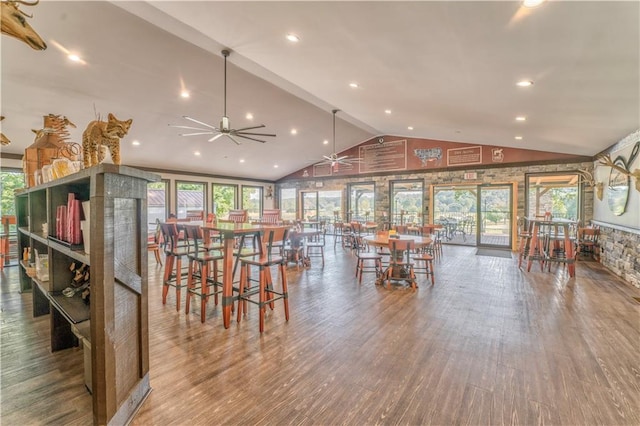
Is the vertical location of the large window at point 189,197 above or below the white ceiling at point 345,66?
below

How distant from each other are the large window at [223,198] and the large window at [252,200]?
0.46 meters

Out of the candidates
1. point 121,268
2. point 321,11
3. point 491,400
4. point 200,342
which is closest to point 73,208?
point 121,268

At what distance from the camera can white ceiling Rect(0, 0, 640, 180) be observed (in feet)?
7.55

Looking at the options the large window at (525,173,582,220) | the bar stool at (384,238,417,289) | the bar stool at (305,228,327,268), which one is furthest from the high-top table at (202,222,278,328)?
the large window at (525,173,582,220)

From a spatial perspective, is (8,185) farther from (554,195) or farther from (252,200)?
(554,195)

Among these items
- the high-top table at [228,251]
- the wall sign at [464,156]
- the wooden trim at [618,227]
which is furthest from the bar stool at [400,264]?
the wall sign at [464,156]

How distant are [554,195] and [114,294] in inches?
375

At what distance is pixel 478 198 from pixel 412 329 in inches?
274

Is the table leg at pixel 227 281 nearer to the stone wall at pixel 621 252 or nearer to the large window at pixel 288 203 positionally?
the stone wall at pixel 621 252

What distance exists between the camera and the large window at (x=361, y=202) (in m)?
10.5

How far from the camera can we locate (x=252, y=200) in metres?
12.2

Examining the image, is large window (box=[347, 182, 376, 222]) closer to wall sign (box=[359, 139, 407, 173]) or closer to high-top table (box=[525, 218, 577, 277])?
wall sign (box=[359, 139, 407, 173])

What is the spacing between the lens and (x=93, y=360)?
1.42 metres

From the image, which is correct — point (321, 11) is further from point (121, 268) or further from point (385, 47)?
point (121, 268)
